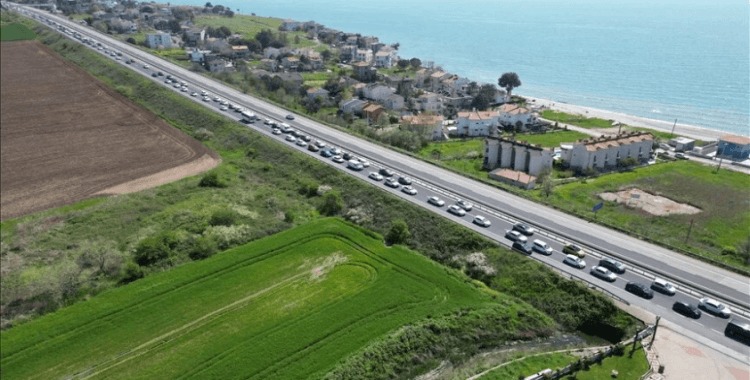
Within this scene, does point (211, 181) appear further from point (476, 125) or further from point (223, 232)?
point (476, 125)

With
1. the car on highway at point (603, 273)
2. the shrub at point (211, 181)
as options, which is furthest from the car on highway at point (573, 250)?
the shrub at point (211, 181)

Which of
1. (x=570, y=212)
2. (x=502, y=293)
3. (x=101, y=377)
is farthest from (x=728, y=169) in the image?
(x=101, y=377)

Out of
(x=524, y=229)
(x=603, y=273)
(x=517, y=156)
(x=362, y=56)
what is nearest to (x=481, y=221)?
(x=524, y=229)

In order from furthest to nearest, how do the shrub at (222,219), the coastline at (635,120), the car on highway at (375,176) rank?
the coastline at (635,120) → the car on highway at (375,176) → the shrub at (222,219)

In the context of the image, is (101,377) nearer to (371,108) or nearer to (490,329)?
(490,329)

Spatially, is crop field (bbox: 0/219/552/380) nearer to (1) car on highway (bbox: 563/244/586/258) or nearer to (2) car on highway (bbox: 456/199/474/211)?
(1) car on highway (bbox: 563/244/586/258)

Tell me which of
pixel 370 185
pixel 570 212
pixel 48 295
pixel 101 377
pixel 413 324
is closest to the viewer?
pixel 101 377

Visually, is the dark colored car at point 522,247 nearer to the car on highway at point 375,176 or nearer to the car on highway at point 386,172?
the car on highway at point 375,176
